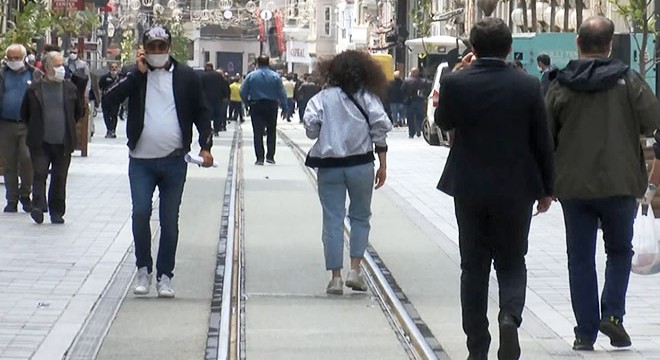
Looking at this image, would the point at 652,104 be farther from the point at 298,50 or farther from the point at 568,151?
the point at 298,50

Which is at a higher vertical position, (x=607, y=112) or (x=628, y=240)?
(x=607, y=112)

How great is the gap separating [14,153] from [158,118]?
287 inches

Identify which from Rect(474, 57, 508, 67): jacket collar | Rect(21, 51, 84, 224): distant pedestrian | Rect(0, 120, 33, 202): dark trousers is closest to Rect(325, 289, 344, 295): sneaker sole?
Rect(474, 57, 508, 67): jacket collar

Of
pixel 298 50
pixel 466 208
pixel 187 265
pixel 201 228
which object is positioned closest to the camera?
pixel 466 208

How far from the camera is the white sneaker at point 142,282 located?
12016mm

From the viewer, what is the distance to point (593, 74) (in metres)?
9.70

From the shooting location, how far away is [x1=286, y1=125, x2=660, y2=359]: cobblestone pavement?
1038 centimetres

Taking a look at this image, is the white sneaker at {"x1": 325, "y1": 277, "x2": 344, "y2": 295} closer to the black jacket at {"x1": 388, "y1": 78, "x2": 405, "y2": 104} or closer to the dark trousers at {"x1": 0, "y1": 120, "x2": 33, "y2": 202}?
the dark trousers at {"x1": 0, "y1": 120, "x2": 33, "y2": 202}

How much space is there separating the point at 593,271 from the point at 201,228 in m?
7.97

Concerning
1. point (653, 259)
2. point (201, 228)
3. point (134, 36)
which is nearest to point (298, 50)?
point (134, 36)

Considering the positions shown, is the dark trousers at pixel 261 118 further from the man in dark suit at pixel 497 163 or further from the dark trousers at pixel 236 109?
the dark trousers at pixel 236 109

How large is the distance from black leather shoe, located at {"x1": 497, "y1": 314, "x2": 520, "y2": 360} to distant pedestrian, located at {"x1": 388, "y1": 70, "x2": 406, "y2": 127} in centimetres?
3704

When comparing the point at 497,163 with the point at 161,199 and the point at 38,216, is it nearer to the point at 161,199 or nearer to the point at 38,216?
the point at 161,199

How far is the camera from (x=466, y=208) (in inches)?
348
